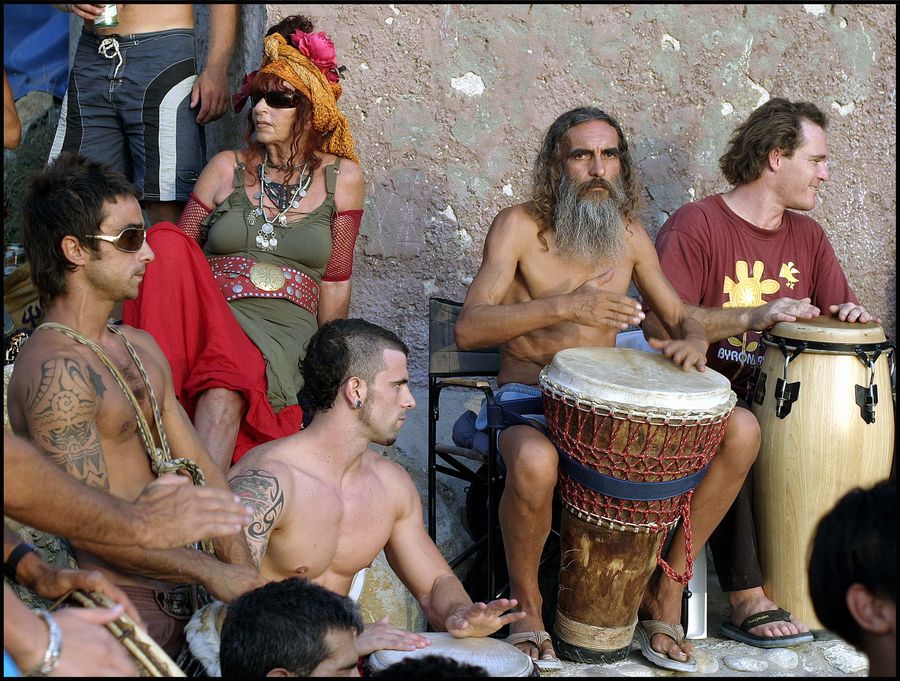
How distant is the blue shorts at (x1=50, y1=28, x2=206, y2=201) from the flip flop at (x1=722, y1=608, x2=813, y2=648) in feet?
9.64

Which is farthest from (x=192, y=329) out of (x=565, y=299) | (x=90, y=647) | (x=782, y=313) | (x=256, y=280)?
(x=782, y=313)

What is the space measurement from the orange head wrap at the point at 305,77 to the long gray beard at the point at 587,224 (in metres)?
1.03

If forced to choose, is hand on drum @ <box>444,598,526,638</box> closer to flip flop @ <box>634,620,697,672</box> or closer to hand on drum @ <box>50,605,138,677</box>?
flip flop @ <box>634,620,697,672</box>

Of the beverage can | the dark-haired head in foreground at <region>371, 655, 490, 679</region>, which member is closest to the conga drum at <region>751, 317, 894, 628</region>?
the dark-haired head in foreground at <region>371, 655, 490, 679</region>

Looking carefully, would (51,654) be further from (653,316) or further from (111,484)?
(653,316)

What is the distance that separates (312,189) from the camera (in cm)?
485

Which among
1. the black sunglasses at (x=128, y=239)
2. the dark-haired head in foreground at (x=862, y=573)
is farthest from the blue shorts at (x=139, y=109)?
the dark-haired head in foreground at (x=862, y=573)

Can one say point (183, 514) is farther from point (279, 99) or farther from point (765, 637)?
point (279, 99)

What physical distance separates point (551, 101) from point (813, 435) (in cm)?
219

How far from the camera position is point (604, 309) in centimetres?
398

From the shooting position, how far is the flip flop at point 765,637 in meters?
4.21

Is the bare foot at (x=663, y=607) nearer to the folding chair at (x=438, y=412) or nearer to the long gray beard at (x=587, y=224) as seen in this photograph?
the folding chair at (x=438, y=412)

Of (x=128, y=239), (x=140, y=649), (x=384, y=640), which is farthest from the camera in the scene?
(x=128, y=239)

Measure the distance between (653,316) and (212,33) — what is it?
94.2 inches
